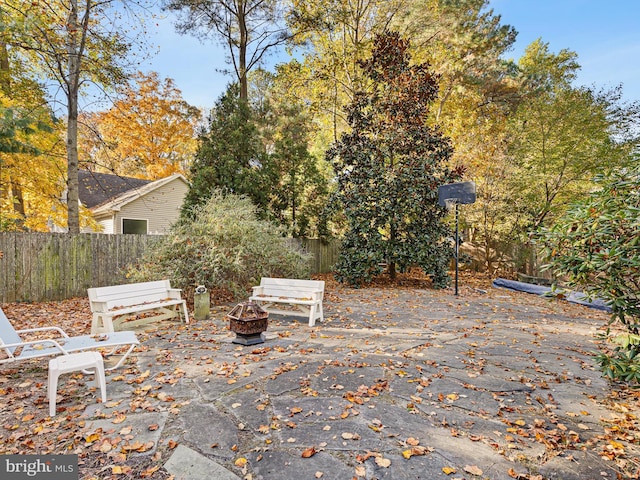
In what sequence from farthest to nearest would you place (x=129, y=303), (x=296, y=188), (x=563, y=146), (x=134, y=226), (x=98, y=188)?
(x=98, y=188), (x=134, y=226), (x=296, y=188), (x=563, y=146), (x=129, y=303)

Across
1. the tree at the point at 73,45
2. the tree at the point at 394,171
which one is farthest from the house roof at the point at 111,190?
the tree at the point at 394,171

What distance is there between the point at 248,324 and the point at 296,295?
1685mm

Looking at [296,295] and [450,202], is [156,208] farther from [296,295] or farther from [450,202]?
[450,202]

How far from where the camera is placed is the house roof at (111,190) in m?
15.5

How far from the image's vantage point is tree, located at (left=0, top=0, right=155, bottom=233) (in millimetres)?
8680

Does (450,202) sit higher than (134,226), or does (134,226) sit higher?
(450,202)

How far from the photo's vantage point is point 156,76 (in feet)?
63.4

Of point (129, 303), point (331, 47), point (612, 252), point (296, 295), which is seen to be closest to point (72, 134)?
point (129, 303)

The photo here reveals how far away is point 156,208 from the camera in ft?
55.2

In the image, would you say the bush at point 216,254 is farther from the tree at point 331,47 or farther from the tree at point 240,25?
the tree at point 240,25

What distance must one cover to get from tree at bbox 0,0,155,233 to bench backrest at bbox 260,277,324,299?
6.06 m

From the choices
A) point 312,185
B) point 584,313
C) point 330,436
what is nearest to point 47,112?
point 312,185

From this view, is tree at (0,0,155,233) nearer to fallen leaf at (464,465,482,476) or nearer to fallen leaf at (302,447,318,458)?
fallen leaf at (302,447,318,458)

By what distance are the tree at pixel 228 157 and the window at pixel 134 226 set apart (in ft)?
23.6
